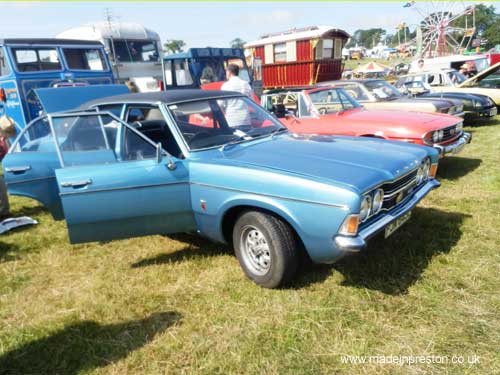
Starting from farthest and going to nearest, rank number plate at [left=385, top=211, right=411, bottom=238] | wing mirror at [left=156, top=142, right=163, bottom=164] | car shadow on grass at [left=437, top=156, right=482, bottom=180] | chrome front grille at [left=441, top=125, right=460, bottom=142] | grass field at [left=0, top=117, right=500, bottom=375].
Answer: car shadow on grass at [left=437, top=156, right=482, bottom=180] < chrome front grille at [left=441, top=125, right=460, bottom=142] < wing mirror at [left=156, top=142, right=163, bottom=164] < number plate at [left=385, top=211, right=411, bottom=238] < grass field at [left=0, top=117, right=500, bottom=375]

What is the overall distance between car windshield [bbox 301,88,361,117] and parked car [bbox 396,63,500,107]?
6.87 metres

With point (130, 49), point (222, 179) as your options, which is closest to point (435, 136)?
point (222, 179)

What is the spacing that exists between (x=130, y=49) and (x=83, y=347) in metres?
12.1

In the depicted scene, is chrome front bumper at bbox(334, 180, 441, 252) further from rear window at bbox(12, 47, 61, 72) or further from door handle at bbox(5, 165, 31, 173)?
rear window at bbox(12, 47, 61, 72)

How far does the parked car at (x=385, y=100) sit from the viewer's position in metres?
8.11

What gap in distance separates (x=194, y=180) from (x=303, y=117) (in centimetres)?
373

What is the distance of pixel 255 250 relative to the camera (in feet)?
10.7

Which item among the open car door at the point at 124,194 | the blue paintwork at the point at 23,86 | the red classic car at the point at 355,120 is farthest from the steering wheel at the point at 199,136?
the blue paintwork at the point at 23,86

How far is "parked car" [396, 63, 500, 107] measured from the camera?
11688mm

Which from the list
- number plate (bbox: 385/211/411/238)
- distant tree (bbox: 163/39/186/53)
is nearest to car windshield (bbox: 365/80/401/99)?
number plate (bbox: 385/211/411/238)

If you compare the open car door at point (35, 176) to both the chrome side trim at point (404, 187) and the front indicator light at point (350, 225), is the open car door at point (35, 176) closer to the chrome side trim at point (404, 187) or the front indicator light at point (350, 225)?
the front indicator light at point (350, 225)

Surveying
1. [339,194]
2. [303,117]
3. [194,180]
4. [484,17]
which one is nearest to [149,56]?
[303,117]

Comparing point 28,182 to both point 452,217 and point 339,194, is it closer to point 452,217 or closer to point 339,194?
point 339,194

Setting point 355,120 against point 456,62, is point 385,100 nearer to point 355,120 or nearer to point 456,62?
point 355,120
